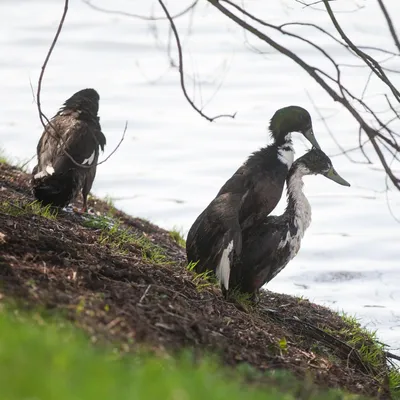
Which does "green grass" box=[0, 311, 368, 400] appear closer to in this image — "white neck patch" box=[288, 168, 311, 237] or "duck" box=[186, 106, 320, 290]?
"duck" box=[186, 106, 320, 290]

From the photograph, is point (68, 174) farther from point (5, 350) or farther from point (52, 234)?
point (5, 350)

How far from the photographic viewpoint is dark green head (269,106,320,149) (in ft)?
33.0

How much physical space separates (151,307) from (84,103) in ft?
15.1

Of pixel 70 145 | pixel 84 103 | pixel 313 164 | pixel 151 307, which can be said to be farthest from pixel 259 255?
pixel 84 103

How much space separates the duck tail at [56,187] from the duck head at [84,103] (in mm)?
989

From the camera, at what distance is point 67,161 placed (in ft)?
34.2

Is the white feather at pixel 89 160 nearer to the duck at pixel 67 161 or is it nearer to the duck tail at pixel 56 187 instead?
the duck at pixel 67 161

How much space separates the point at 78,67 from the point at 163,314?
45.4 feet

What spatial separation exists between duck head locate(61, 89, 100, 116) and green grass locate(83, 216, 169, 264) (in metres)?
1.15

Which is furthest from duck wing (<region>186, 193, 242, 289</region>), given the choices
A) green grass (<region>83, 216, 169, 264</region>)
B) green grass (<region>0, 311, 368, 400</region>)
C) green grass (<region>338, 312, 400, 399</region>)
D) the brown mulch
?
green grass (<region>0, 311, 368, 400</region>)

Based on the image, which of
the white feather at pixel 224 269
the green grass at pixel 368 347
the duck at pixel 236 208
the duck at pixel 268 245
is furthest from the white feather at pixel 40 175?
the green grass at pixel 368 347

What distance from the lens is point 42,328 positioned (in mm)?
5766

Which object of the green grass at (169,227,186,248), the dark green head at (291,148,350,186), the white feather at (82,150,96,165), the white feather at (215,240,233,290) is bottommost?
the green grass at (169,227,186,248)

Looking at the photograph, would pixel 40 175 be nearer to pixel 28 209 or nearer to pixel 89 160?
pixel 89 160
